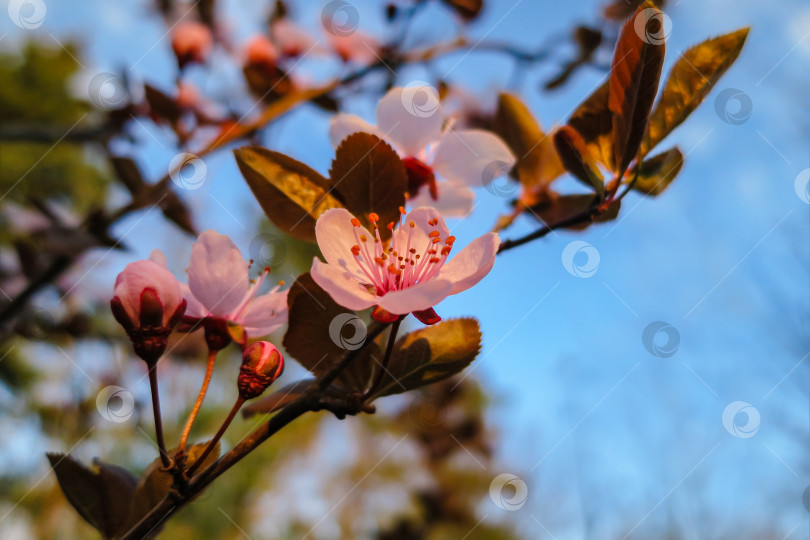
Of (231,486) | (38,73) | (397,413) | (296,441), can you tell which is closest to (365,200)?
(397,413)

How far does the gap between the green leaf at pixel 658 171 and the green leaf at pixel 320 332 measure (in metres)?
0.25

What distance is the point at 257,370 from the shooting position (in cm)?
35

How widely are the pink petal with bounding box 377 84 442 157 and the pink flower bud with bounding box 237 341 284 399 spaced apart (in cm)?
23

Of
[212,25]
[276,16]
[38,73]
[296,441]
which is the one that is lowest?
[296,441]

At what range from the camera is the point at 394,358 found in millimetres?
372

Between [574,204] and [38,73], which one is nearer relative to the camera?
[574,204]

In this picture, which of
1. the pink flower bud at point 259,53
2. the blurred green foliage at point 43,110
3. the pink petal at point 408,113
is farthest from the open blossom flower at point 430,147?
the blurred green foliage at point 43,110

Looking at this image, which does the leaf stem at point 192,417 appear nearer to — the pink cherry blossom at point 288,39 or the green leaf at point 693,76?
the green leaf at point 693,76

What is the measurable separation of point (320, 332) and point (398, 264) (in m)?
0.09

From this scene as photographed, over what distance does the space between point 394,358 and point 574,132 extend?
23 centimetres

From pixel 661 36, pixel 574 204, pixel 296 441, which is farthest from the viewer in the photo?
pixel 296 441

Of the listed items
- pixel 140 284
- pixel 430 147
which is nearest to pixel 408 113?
pixel 430 147

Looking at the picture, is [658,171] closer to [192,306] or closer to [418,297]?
[418,297]

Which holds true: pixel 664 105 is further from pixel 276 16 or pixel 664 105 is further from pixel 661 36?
pixel 276 16
